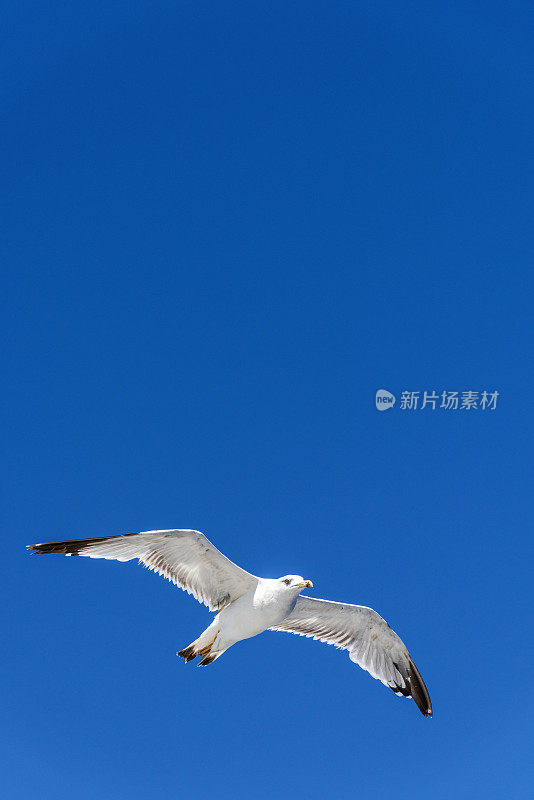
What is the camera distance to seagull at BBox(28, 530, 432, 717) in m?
7.62

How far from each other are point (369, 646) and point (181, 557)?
2.86m

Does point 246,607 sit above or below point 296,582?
below

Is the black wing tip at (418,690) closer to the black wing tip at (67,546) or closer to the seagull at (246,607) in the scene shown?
the seagull at (246,607)

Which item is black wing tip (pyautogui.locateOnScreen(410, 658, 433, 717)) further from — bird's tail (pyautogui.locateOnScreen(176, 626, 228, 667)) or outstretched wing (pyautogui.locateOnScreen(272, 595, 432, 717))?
bird's tail (pyautogui.locateOnScreen(176, 626, 228, 667))

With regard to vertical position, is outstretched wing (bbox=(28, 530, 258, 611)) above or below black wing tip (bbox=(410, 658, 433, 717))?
above

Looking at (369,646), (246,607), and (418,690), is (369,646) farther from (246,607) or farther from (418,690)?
(246,607)

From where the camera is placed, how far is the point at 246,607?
26.0 feet

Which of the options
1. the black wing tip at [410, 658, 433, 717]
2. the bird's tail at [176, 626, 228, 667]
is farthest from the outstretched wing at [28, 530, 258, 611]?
the black wing tip at [410, 658, 433, 717]

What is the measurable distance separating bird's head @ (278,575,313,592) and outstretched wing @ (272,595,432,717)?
121 cm

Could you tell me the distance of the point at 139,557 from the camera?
7816 millimetres

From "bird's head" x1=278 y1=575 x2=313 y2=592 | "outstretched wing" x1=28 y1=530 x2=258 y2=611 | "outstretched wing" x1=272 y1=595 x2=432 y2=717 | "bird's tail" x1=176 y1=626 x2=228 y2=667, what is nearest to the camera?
"bird's head" x1=278 y1=575 x2=313 y2=592

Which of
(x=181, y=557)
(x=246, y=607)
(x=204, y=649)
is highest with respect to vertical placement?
(x=181, y=557)

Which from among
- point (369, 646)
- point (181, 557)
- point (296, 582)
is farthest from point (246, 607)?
point (369, 646)

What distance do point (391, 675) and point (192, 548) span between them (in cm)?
329
